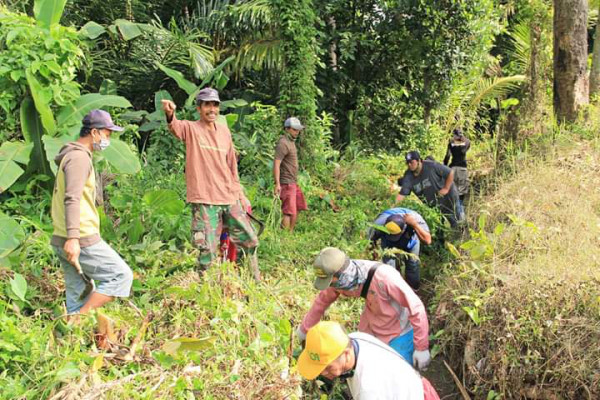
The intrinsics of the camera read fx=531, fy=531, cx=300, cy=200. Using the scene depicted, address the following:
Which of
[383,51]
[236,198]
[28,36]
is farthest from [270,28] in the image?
[236,198]

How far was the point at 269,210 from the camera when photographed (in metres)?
6.87

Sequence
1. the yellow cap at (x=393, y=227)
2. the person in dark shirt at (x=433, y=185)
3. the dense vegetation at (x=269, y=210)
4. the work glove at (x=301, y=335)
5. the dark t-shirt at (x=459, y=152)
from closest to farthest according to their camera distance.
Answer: the dense vegetation at (x=269, y=210) → the work glove at (x=301, y=335) → the yellow cap at (x=393, y=227) → the person in dark shirt at (x=433, y=185) → the dark t-shirt at (x=459, y=152)

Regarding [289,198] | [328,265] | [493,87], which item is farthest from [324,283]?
[493,87]

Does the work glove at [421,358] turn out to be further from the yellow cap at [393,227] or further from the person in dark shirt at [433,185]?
the person in dark shirt at [433,185]

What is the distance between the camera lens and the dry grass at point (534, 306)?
3410mm

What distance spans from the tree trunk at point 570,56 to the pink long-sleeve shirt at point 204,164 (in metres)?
6.66

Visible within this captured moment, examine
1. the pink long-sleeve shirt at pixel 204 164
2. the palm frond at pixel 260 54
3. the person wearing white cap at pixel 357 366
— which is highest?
the palm frond at pixel 260 54

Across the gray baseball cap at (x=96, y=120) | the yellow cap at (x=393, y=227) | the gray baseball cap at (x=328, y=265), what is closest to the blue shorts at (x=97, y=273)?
the gray baseball cap at (x=96, y=120)

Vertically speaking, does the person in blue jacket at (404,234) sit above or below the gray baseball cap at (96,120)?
below

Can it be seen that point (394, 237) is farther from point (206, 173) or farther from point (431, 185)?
point (206, 173)

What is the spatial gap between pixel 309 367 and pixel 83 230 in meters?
1.80

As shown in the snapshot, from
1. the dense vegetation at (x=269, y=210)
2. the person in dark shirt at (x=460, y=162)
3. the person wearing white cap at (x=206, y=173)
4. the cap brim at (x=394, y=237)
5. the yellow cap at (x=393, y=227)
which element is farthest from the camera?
the person in dark shirt at (x=460, y=162)

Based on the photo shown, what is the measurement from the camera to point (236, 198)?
471 centimetres

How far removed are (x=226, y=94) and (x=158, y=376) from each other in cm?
838
